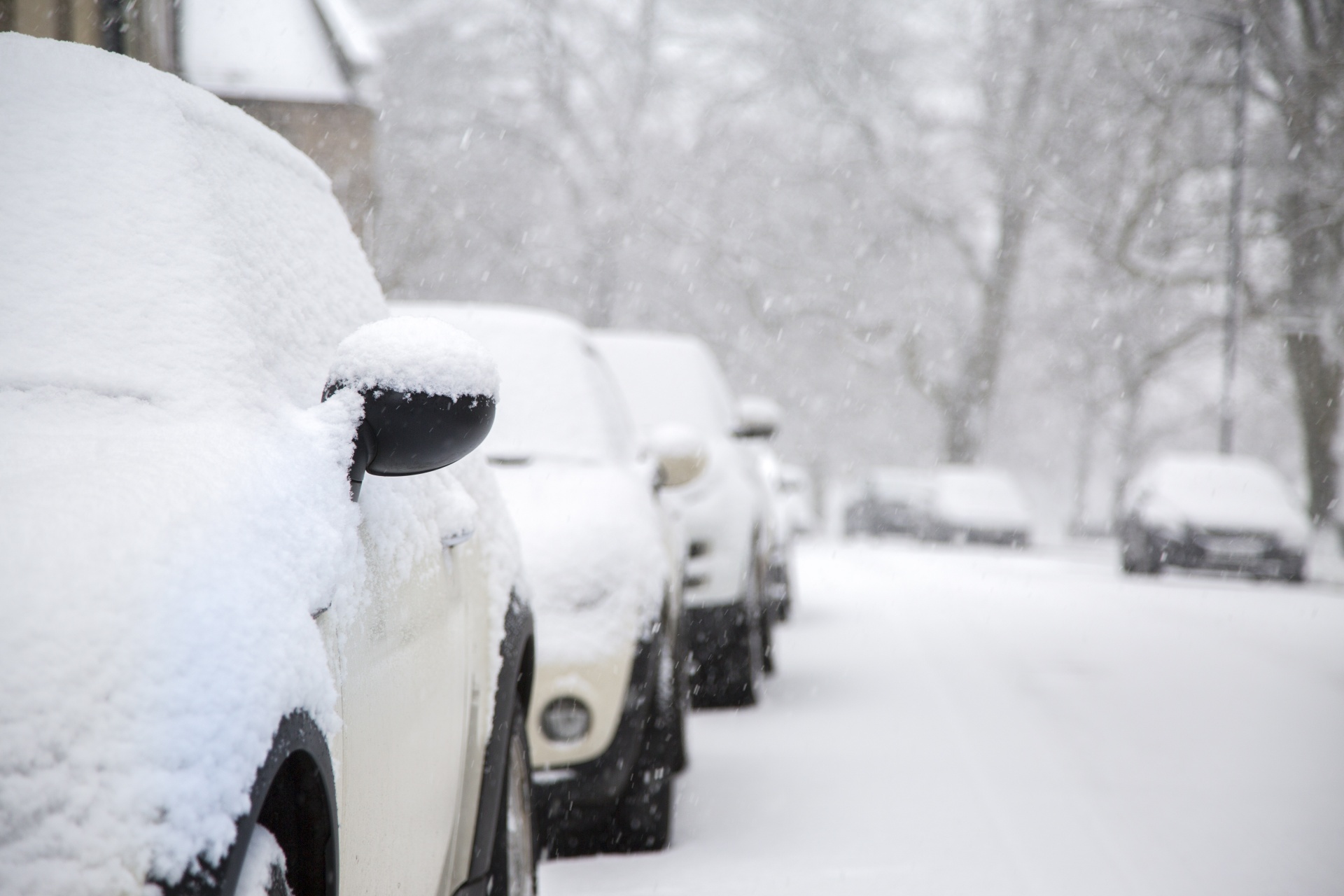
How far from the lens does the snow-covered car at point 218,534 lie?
139cm

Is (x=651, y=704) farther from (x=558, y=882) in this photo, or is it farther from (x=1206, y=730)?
(x=1206, y=730)

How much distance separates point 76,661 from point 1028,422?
2721 inches

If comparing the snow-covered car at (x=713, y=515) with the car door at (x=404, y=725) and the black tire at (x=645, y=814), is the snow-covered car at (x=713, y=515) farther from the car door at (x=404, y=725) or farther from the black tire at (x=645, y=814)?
the car door at (x=404, y=725)

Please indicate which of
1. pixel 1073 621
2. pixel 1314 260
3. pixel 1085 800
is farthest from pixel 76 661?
pixel 1314 260

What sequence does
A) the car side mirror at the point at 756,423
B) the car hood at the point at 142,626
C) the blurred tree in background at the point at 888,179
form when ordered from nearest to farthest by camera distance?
the car hood at the point at 142,626 → the car side mirror at the point at 756,423 → the blurred tree in background at the point at 888,179

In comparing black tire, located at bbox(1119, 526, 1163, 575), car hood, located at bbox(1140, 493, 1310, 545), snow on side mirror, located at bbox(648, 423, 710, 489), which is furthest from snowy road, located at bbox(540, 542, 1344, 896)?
black tire, located at bbox(1119, 526, 1163, 575)

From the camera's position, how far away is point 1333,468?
2622 cm

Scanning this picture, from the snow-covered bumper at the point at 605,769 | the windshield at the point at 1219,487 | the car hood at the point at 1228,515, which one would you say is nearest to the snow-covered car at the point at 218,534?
the snow-covered bumper at the point at 605,769

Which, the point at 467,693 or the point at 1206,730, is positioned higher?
the point at 467,693

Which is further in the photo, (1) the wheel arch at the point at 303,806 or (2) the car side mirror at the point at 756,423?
(2) the car side mirror at the point at 756,423

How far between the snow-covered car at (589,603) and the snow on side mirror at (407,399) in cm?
220

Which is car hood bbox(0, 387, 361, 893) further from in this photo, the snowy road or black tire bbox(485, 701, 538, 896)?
the snowy road

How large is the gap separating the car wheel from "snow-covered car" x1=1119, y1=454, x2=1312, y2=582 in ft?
55.4

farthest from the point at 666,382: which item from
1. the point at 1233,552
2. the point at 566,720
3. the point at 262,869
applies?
the point at 1233,552
